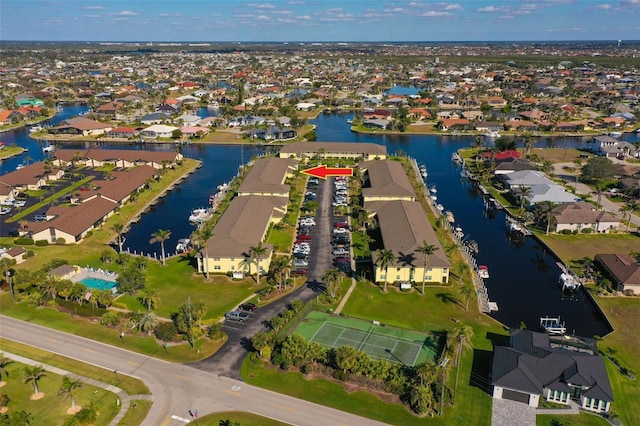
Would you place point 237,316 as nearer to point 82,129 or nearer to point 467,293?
point 467,293

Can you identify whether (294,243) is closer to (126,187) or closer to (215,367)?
(215,367)

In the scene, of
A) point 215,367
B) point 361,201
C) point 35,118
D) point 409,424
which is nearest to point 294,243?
point 361,201

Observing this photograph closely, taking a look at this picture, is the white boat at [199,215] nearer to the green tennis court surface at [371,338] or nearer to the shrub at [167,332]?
the shrub at [167,332]

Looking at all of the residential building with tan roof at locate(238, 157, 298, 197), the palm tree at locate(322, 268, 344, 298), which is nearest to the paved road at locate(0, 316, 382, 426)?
the palm tree at locate(322, 268, 344, 298)

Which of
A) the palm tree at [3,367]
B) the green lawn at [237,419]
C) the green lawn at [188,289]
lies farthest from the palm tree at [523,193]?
the palm tree at [3,367]

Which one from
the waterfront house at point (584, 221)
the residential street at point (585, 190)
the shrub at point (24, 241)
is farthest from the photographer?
the residential street at point (585, 190)

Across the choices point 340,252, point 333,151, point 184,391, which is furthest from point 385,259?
point 333,151
